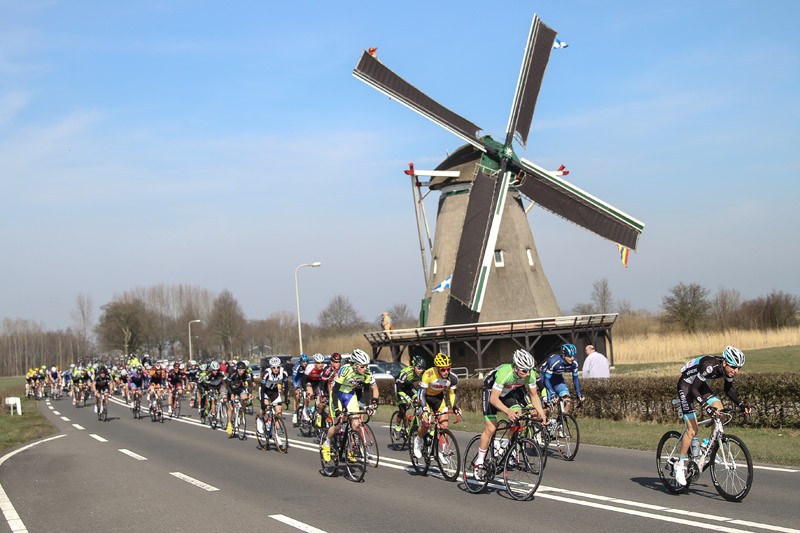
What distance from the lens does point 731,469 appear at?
940cm

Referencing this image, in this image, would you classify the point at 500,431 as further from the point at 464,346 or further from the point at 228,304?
the point at 228,304

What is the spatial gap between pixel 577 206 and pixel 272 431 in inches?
943

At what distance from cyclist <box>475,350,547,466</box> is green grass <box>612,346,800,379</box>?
1960 cm

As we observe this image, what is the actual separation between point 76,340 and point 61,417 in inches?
5926

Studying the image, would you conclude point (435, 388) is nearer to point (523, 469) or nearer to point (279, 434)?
point (523, 469)

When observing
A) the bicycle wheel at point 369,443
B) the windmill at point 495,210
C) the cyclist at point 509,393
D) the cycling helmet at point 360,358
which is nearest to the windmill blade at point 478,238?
the windmill at point 495,210

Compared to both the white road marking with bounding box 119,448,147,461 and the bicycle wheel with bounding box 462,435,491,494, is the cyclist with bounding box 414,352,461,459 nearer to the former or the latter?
the bicycle wheel with bounding box 462,435,491,494

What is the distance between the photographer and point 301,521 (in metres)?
9.38

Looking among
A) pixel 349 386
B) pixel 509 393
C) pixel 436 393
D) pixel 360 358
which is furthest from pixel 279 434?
pixel 509 393

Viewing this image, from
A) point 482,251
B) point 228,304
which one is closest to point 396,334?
point 482,251

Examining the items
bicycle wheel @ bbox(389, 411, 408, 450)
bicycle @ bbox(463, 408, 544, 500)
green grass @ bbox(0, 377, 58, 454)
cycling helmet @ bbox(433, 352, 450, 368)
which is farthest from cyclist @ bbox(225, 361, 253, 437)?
bicycle @ bbox(463, 408, 544, 500)

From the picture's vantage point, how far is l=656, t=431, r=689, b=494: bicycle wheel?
1002cm

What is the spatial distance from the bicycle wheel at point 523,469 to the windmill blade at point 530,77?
97.1 ft

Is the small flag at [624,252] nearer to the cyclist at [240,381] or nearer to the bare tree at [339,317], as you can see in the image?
the cyclist at [240,381]
